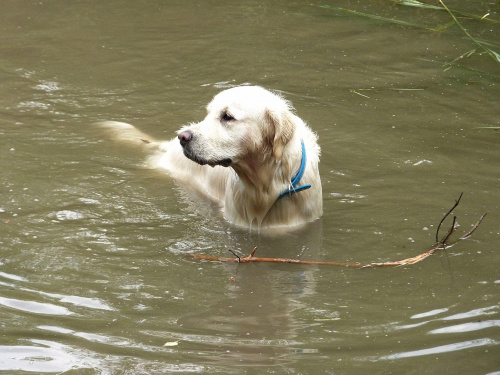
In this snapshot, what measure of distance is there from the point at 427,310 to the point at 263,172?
5.93 feet

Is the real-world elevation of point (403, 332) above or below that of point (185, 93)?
below

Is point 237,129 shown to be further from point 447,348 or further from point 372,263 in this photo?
point 447,348

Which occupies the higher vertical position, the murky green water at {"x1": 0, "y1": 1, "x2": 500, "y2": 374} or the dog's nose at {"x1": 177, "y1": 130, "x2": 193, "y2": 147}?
the dog's nose at {"x1": 177, "y1": 130, "x2": 193, "y2": 147}

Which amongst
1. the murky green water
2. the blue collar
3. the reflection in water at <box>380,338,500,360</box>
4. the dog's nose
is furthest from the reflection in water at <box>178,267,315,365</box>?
the dog's nose

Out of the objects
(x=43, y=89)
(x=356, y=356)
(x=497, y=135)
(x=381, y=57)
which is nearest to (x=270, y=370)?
(x=356, y=356)

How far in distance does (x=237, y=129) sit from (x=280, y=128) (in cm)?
32

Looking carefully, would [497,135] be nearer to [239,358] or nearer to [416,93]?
[416,93]

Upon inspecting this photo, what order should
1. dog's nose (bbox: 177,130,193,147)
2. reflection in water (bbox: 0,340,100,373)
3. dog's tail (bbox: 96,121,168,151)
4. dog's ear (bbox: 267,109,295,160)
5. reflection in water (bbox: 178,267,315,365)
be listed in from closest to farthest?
reflection in water (bbox: 0,340,100,373), reflection in water (bbox: 178,267,315,365), dog's nose (bbox: 177,130,193,147), dog's ear (bbox: 267,109,295,160), dog's tail (bbox: 96,121,168,151)

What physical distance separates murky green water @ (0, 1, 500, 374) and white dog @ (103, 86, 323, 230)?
0.79ft

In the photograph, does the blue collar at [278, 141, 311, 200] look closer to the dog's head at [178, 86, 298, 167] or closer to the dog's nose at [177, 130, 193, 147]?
the dog's head at [178, 86, 298, 167]

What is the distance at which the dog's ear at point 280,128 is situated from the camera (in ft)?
18.6

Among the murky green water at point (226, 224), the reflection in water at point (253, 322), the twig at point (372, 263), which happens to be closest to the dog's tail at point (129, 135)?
the murky green water at point (226, 224)

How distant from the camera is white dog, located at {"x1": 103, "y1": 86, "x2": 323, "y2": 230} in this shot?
18.4 ft

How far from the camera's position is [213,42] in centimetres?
1067
